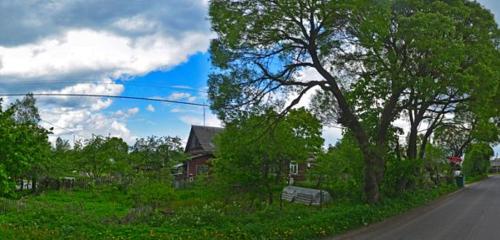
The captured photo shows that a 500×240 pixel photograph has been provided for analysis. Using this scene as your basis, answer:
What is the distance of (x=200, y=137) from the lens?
5722 cm

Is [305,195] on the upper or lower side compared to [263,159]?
lower

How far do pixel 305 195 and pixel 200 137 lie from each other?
1133 inches

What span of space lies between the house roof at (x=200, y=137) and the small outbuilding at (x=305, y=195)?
78.5 feet

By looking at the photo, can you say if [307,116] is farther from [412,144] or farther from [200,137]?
[200,137]

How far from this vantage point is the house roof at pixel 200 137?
55906mm

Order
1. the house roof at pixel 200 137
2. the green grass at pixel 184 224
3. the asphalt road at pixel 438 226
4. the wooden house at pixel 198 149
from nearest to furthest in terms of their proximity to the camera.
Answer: the green grass at pixel 184 224 → the asphalt road at pixel 438 226 → the wooden house at pixel 198 149 → the house roof at pixel 200 137

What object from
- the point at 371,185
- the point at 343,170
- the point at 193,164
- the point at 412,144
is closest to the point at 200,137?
the point at 193,164

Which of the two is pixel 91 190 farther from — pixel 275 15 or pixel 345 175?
pixel 275 15

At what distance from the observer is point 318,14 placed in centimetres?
1614

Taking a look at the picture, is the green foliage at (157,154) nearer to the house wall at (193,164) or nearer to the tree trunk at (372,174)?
the house wall at (193,164)

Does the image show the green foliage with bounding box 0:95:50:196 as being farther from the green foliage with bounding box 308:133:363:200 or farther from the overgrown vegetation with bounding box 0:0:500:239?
the green foliage with bounding box 308:133:363:200

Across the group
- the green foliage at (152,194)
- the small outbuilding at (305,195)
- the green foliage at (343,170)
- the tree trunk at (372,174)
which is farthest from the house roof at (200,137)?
the tree trunk at (372,174)

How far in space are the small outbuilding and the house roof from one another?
78.5 ft

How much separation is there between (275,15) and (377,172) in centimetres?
920
